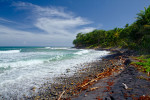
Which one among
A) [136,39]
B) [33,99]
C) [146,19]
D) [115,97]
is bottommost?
[33,99]

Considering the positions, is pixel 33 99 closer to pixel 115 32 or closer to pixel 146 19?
pixel 146 19

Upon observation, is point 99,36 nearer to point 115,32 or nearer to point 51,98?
point 115,32

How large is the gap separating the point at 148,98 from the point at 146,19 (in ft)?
63.6

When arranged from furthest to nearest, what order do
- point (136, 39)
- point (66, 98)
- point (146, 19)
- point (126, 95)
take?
point (136, 39), point (146, 19), point (66, 98), point (126, 95)

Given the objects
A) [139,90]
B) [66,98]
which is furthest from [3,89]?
[139,90]

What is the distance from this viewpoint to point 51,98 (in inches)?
161

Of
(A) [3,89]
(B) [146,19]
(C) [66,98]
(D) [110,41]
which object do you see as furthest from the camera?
(D) [110,41]

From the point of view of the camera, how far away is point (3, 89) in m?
4.96

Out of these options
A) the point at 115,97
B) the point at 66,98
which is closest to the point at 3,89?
the point at 66,98

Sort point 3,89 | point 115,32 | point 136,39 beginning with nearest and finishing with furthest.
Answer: point 3,89, point 136,39, point 115,32

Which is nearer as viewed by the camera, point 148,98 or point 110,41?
point 148,98

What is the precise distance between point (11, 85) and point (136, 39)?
22926mm

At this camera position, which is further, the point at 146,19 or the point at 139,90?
the point at 146,19

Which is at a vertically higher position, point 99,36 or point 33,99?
point 99,36
